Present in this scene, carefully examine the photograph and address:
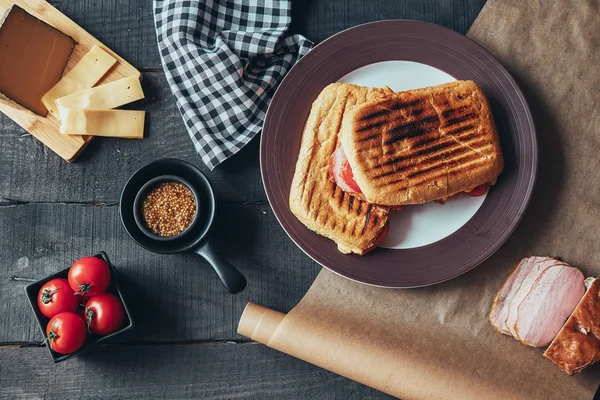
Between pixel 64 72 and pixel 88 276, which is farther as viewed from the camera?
pixel 64 72

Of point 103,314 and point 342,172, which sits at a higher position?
point 342,172

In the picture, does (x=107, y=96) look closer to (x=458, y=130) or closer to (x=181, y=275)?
(x=181, y=275)

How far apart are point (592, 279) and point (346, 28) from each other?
1656mm

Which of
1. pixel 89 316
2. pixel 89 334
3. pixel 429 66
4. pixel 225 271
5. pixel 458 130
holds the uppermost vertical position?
pixel 429 66

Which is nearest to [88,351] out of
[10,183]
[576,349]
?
[10,183]

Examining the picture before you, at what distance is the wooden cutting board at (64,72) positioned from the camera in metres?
3.13

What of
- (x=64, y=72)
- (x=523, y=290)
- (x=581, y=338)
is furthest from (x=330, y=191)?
(x=64, y=72)

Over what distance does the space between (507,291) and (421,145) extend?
2.71ft

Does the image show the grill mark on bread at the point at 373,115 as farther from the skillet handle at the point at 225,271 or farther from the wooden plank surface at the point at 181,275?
the skillet handle at the point at 225,271

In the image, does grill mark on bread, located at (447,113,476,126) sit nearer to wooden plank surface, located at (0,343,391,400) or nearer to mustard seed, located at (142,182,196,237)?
mustard seed, located at (142,182,196,237)

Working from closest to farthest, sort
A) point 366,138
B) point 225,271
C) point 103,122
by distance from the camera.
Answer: point 366,138 → point 225,271 → point 103,122

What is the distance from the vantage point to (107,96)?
10.3 feet

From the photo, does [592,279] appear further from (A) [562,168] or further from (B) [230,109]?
(B) [230,109]

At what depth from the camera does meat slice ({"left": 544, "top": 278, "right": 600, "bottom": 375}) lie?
282cm
